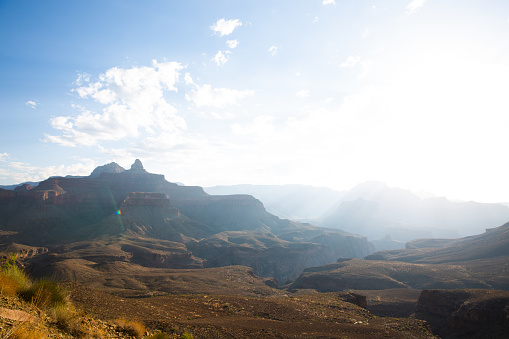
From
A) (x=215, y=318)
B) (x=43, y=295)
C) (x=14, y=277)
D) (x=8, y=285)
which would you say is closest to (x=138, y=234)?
(x=215, y=318)

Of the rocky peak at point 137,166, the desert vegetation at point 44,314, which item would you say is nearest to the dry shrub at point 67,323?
the desert vegetation at point 44,314

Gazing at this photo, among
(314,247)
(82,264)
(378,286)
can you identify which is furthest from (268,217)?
(82,264)

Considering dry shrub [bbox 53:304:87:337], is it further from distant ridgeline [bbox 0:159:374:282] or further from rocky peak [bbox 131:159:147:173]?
rocky peak [bbox 131:159:147:173]

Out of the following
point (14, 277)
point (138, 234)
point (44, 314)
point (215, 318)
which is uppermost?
point (14, 277)

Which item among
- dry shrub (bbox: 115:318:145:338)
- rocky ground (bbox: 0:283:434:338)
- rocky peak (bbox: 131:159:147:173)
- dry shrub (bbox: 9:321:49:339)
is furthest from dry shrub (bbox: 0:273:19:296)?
rocky peak (bbox: 131:159:147:173)

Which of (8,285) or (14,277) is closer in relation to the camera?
(8,285)

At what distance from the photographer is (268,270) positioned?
95.0m

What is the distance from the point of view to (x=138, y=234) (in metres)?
97.2

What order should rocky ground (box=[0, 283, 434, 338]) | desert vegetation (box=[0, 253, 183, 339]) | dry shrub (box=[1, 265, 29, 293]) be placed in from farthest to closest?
dry shrub (box=[1, 265, 29, 293]), rocky ground (box=[0, 283, 434, 338]), desert vegetation (box=[0, 253, 183, 339])

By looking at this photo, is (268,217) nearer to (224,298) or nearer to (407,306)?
(407,306)

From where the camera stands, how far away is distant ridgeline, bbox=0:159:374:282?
7700cm

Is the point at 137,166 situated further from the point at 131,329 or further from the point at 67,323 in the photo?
the point at 67,323

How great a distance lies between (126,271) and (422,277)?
63.8 meters

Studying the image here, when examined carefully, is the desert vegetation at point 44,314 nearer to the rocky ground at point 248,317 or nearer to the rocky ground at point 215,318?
the rocky ground at point 215,318
